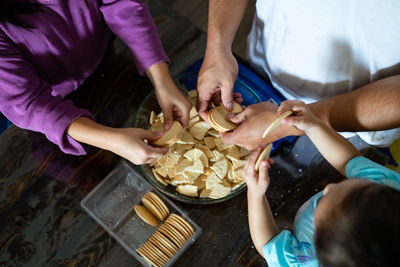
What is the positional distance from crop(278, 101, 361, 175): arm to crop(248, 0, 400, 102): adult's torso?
204mm

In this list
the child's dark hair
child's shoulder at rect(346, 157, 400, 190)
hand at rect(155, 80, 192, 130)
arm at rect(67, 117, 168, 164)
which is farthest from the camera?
hand at rect(155, 80, 192, 130)

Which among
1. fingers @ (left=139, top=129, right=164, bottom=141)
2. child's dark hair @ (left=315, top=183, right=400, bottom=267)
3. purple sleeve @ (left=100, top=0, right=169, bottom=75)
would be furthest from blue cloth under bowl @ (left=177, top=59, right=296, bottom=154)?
child's dark hair @ (left=315, top=183, right=400, bottom=267)

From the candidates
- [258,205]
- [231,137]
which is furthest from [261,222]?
[231,137]

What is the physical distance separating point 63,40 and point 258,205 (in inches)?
25.8

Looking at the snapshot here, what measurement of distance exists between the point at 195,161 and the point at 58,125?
1.13 feet

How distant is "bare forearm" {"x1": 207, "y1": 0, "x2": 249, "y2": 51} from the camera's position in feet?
2.83

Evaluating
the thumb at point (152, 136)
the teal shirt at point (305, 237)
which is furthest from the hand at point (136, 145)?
the teal shirt at point (305, 237)

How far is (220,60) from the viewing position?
2.75ft

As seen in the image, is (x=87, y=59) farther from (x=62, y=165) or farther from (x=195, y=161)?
(x=195, y=161)

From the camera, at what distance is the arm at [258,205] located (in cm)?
69

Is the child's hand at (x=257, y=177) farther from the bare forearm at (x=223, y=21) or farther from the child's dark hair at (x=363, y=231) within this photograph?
the bare forearm at (x=223, y=21)

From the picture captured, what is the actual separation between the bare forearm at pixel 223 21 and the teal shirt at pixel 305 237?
46cm

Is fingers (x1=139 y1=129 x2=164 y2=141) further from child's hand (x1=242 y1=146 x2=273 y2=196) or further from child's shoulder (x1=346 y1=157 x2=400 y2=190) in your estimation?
child's shoulder (x1=346 y1=157 x2=400 y2=190)

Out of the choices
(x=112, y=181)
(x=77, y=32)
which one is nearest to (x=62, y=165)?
(x=112, y=181)
